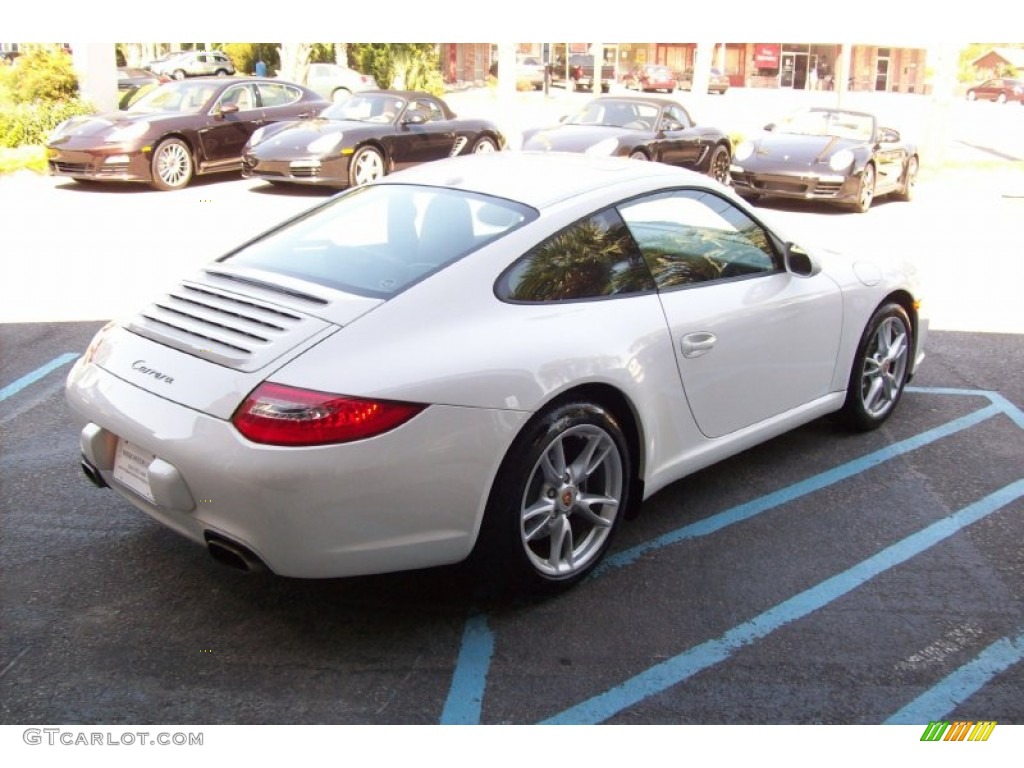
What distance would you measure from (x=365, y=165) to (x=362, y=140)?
0.34m

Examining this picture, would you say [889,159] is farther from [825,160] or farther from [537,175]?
[537,175]

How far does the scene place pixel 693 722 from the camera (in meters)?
2.85

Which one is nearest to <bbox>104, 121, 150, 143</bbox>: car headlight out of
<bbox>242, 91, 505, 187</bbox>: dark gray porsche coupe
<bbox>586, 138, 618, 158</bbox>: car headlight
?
<bbox>242, 91, 505, 187</bbox>: dark gray porsche coupe

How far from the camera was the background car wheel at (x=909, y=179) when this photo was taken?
15.1 metres

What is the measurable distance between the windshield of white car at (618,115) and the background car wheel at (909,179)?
408 centimetres

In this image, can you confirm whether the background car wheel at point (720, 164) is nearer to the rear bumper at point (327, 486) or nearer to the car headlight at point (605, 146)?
the car headlight at point (605, 146)

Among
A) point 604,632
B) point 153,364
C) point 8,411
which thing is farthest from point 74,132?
point 604,632

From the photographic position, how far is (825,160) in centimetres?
1359

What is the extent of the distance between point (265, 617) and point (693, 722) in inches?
57.1

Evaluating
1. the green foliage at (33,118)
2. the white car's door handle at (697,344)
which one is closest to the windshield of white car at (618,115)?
the green foliage at (33,118)

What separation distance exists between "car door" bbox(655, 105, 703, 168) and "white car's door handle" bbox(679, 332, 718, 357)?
10452 mm

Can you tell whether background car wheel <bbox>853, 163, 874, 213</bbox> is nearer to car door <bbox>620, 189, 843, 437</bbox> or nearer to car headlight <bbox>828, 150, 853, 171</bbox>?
car headlight <bbox>828, 150, 853, 171</bbox>

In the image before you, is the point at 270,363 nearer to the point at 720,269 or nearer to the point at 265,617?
the point at 265,617

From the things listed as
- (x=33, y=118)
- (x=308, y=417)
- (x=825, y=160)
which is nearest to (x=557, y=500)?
(x=308, y=417)
